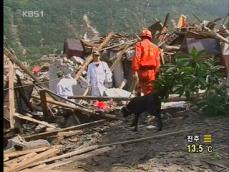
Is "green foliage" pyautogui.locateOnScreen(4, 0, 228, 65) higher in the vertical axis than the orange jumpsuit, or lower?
higher

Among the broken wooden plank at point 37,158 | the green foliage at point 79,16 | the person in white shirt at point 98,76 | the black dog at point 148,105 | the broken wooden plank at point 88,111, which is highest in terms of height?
the green foliage at point 79,16

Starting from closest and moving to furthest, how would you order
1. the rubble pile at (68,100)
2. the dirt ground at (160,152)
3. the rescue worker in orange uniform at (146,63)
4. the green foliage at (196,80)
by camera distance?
the dirt ground at (160,152) < the rubble pile at (68,100) < the green foliage at (196,80) < the rescue worker in orange uniform at (146,63)

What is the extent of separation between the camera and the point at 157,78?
791 cm

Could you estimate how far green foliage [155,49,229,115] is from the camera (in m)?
7.52

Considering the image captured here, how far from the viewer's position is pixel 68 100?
9.05 m

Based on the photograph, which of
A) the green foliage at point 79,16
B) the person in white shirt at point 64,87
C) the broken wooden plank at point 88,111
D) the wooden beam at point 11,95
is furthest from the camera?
the green foliage at point 79,16

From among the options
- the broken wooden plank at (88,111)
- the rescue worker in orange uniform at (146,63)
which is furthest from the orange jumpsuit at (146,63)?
the broken wooden plank at (88,111)

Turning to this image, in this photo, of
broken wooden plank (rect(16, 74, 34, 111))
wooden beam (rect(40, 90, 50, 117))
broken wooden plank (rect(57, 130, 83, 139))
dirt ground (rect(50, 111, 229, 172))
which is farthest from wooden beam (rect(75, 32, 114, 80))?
dirt ground (rect(50, 111, 229, 172))

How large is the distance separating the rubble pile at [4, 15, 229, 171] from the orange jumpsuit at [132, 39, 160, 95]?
2.49 ft

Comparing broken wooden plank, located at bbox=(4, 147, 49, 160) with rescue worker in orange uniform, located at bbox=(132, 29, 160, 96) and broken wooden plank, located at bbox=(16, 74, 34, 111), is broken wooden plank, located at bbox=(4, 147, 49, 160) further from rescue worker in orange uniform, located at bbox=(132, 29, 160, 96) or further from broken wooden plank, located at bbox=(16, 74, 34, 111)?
broken wooden plank, located at bbox=(16, 74, 34, 111)

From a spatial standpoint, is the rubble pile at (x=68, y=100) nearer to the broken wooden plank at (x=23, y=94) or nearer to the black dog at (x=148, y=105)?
the broken wooden plank at (x=23, y=94)

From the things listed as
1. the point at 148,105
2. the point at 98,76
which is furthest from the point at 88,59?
the point at 148,105

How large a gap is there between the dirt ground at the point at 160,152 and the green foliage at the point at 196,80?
0.22 meters

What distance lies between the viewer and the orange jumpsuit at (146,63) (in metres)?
8.12
